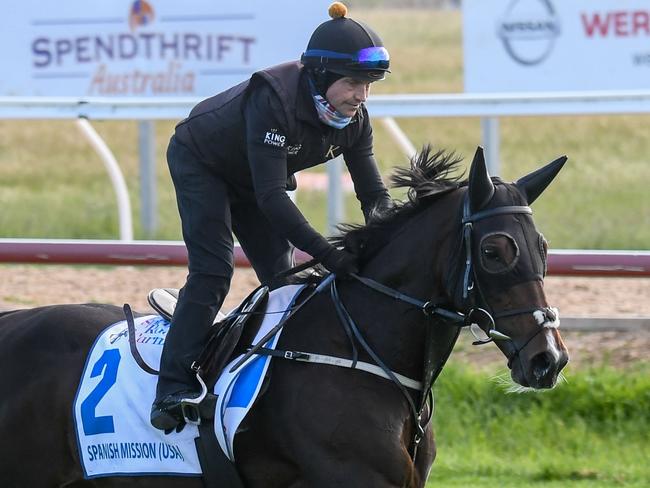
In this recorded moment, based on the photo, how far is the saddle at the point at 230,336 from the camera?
445 centimetres

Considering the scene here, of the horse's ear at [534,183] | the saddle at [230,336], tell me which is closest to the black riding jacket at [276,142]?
the saddle at [230,336]

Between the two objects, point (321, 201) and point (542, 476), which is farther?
point (321, 201)

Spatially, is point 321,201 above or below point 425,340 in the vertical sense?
below

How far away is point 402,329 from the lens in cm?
428

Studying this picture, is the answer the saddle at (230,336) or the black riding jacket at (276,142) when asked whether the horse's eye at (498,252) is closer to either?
Result: the black riding jacket at (276,142)

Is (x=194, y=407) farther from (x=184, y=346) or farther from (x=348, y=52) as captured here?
(x=348, y=52)

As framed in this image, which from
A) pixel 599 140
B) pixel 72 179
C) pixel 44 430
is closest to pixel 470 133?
pixel 599 140

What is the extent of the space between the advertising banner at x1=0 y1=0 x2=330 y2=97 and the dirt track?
1.50 m

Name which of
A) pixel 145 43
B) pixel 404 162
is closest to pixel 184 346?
pixel 145 43

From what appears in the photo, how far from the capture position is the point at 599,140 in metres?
18.7

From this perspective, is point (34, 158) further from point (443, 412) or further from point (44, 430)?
point (44, 430)

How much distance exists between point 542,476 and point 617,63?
382cm

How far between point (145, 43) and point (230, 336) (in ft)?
19.9

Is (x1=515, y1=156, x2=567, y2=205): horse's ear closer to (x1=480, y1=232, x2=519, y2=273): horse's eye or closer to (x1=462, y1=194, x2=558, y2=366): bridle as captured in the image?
(x1=462, y1=194, x2=558, y2=366): bridle
